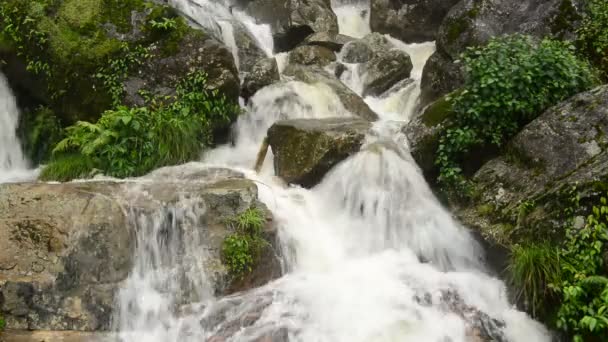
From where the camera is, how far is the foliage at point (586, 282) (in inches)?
187

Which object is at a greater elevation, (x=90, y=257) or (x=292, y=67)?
(x=292, y=67)

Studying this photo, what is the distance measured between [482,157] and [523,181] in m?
0.98

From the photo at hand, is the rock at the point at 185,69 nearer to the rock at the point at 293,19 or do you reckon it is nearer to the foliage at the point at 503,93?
the foliage at the point at 503,93

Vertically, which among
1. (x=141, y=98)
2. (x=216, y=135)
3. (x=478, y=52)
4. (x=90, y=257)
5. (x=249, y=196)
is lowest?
(x=90, y=257)

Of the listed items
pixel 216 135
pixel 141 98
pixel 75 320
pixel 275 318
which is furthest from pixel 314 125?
pixel 75 320

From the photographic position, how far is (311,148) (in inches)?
315

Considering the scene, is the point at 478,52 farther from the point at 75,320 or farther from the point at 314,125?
the point at 75,320

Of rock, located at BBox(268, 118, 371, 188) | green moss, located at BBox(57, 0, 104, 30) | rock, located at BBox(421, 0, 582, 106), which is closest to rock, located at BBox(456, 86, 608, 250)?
rock, located at BBox(268, 118, 371, 188)

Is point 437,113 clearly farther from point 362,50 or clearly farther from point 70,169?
point 362,50

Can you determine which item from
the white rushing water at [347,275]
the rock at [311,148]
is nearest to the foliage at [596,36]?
the white rushing water at [347,275]

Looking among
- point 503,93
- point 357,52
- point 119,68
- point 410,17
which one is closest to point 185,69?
point 119,68

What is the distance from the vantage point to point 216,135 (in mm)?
9820

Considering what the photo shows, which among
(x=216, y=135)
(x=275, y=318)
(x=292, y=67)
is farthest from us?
(x=292, y=67)

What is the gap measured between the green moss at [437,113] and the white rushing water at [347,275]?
1.70 ft
